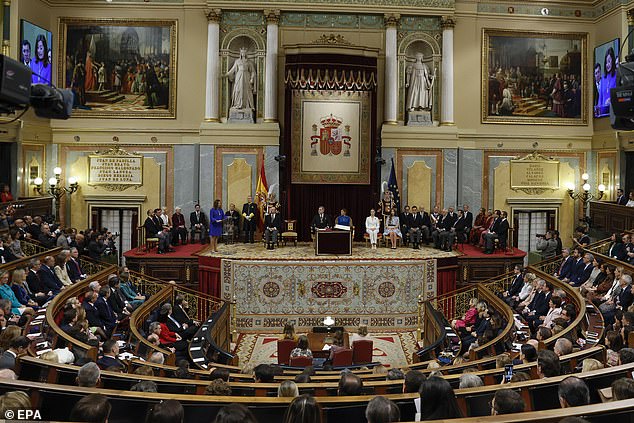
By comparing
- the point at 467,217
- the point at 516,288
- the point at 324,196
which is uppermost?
the point at 324,196

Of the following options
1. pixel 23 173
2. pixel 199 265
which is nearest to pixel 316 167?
pixel 199 265

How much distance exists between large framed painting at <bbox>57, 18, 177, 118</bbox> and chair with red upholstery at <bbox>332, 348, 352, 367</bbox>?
12386 mm

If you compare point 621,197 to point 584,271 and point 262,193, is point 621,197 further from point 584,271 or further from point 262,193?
point 262,193

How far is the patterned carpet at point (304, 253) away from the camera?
15.8 meters

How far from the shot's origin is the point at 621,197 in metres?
18.9

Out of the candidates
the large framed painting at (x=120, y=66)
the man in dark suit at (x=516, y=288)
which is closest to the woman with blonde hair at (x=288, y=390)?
the man in dark suit at (x=516, y=288)

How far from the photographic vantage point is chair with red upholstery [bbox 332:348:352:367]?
410 inches

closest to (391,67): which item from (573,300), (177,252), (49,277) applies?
Answer: (177,252)

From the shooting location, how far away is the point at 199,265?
1666 centimetres

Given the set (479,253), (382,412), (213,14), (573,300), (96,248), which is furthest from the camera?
(213,14)

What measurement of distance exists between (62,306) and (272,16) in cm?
1260

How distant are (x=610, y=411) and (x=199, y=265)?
14.0 m

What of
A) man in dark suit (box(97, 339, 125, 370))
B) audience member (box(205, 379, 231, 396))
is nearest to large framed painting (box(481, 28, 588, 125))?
man in dark suit (box(97, 339, 125, 370))

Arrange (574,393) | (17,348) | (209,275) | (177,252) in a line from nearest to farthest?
1. (574,393)
2. (17,348)
3. (209,275)
4. (177,252)
